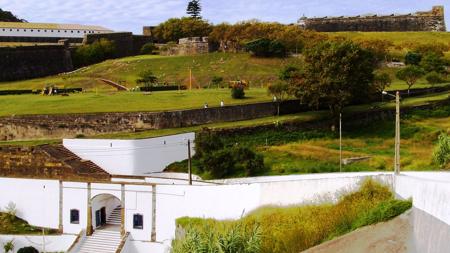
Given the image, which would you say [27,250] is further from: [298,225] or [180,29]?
[180,29]

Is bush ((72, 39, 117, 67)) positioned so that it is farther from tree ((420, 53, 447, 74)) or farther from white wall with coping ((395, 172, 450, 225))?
white wall with coping ((395, 172, 450, 225))

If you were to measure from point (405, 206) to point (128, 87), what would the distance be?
28134 mm

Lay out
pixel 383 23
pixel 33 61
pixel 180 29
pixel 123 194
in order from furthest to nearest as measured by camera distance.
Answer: pixel 383 23
pixel 180 29
pixel 33 61
pixel 123 194

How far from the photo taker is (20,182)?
78.5 feet

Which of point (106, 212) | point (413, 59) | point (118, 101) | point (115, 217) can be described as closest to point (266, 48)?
point (413, 59)

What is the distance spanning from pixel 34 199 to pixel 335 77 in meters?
15.2

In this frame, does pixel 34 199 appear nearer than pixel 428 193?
No

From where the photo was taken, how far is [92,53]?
51.8 m

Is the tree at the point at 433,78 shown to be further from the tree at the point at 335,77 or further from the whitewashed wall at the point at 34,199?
the whitewashed wall at the point at 34,199

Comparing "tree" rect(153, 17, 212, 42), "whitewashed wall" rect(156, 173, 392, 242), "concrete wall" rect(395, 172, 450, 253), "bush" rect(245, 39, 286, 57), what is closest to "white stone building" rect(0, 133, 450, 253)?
"whitewashed wall" rect(156, 173, 392, 242)

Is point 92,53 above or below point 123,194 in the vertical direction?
above

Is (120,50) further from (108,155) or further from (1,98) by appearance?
(108,155)

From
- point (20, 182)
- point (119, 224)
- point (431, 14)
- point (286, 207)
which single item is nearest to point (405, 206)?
point (286, 207)

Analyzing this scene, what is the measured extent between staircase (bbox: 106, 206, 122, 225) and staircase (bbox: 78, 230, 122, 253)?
0.81 metres
